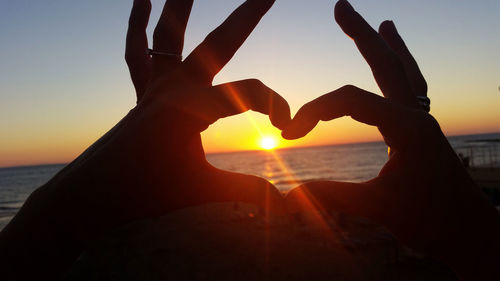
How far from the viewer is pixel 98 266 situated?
10.2m

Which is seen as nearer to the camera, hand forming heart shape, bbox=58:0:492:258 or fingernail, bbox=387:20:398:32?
hand forming heart shape, bbox=58:0:492:258

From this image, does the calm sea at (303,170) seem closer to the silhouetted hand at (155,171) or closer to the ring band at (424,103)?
the ring band at (424,103)

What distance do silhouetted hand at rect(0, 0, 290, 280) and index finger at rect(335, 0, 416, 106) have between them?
52 centimetres

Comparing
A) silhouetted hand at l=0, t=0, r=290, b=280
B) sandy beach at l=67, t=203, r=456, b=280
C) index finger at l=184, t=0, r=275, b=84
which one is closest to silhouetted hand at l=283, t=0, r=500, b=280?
silhouetted hand at l=0, t=0, r=290, b=280

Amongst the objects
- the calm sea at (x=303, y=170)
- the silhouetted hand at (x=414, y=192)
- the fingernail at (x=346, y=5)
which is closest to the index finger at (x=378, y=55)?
the fingernail at (x=346, y=5)

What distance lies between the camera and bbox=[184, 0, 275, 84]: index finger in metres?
Result: 1.82

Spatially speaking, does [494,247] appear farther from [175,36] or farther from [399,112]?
[175,36]

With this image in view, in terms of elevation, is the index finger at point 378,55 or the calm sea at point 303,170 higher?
the index finger at point 378,55

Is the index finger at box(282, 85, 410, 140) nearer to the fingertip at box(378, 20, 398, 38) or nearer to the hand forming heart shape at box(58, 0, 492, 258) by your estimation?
the hand forming heart shape at box(58, 0, 492, 258)

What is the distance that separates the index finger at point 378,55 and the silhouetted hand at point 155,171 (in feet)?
1.70

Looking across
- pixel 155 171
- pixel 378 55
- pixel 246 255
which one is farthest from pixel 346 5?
pixel 246 255

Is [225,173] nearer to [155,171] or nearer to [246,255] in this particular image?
[155,171]

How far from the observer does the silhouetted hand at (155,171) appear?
143cm

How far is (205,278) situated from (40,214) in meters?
9.41
